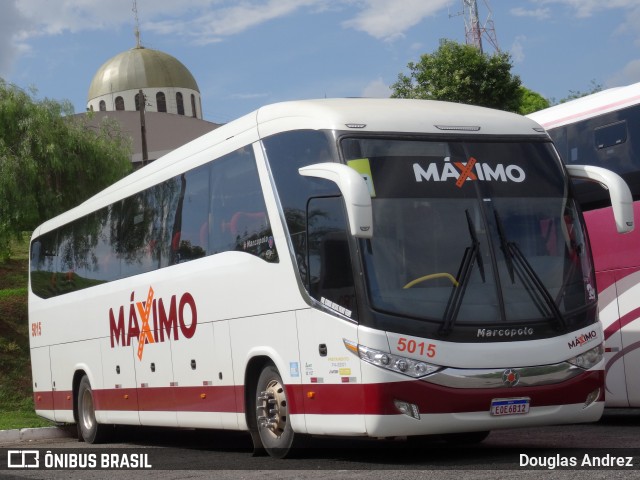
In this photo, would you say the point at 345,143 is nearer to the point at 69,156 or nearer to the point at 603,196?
the point at 603,196

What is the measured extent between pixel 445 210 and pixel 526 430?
5121 millimetres

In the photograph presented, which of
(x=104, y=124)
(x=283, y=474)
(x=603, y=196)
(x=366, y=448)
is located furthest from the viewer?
(x=104, y=124)

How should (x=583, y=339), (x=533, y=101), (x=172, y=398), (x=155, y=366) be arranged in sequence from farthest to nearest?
(x=533, y=101) < (x=155, y=366) < (x=172, y=398) < (x=583, y=339)

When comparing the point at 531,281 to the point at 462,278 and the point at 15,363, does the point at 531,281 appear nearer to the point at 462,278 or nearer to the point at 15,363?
the point at 462,278

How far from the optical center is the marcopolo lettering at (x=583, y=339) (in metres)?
10.2

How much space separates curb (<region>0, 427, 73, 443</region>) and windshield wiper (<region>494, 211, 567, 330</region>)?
33.2 ft

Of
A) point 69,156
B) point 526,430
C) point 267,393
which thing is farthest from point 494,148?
point 69,156

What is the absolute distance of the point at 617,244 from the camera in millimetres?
13734

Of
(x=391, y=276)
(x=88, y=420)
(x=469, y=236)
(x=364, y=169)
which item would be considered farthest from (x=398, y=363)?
(x=88, y=420)

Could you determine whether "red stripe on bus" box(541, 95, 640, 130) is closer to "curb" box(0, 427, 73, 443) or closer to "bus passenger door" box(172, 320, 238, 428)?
"bus passenger door" box(172, 320, 238, 428)

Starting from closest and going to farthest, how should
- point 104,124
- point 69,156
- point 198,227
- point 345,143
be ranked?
1. point 345,143
2. point 198,227
3. point 69,156
4. point 104,124

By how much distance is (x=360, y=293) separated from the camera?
9.74 meters

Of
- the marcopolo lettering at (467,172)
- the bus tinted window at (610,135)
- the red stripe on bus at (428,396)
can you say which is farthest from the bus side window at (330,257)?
the bus tinted window at (610,135)

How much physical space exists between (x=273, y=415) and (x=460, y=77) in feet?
109
